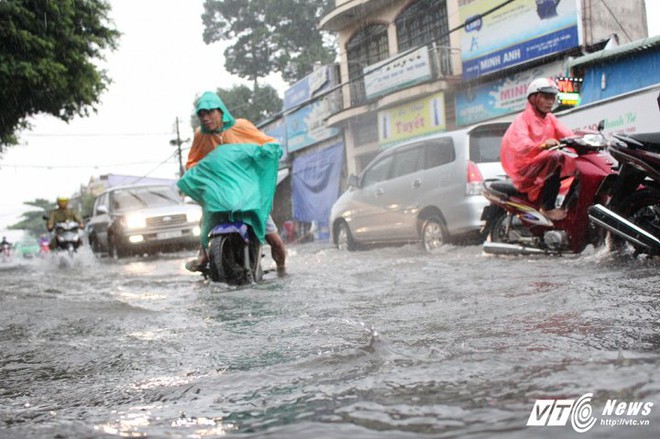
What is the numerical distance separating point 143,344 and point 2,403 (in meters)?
0.82

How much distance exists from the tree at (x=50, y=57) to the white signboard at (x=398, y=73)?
6.38m

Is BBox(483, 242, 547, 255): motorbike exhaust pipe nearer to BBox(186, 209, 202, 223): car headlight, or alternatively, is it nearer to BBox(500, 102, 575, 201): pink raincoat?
BBox(500, 102, 575, 201): pink raincoat

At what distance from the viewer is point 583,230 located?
5.32 metres

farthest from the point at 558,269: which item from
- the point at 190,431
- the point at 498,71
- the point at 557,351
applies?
the point at 498,71

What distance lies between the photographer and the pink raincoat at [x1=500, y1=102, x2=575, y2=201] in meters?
5.51

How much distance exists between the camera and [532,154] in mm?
5703

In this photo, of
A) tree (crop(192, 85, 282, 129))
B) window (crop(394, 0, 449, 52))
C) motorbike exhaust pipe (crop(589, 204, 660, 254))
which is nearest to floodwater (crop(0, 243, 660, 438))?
motorbike exhaust pipe (crop(589, 204, 660, 254))

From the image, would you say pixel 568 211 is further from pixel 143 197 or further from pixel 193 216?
pixel 143 197

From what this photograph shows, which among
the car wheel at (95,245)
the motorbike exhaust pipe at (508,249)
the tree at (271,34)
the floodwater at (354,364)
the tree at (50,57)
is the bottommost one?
the floodwater at (354,364)

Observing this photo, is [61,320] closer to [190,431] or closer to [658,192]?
[190,431]

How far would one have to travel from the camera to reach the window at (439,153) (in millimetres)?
8117

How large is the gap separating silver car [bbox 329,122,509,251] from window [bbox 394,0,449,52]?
832 centimetres

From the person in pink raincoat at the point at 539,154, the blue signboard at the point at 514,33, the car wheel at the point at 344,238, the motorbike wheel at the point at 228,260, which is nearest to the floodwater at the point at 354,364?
the motorbike wheel at the point at 228,260

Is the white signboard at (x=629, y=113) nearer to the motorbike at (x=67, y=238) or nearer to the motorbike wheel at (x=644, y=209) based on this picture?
the motorbike wheel at (x=644, y=209)
